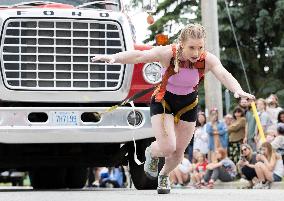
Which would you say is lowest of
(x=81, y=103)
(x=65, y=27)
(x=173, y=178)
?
(x=173, y=178)

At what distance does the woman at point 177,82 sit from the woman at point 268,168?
4.79 metres

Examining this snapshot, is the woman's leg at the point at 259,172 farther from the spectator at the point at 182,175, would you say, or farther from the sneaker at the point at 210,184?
the spectator at the point at 182,175

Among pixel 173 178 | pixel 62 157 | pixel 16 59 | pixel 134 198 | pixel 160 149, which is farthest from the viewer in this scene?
pixel 173 178

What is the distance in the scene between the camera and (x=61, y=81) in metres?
12.0

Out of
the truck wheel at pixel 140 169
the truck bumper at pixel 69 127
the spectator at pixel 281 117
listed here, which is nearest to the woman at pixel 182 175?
the spectator at pixel 281 117

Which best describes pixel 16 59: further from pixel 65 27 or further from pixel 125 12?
pixel 125 12

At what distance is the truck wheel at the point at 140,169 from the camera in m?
12.3

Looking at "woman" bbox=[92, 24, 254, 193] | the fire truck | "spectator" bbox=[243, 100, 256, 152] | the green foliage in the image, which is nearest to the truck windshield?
the fire truck

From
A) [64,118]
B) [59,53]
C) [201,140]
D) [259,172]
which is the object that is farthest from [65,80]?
[201,140]

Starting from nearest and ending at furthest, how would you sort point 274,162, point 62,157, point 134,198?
point 134,198, point 62,157, point 274,162

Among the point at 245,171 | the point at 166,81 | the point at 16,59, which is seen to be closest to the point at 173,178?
the point at 245,171

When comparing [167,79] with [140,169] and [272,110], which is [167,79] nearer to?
[140,169]

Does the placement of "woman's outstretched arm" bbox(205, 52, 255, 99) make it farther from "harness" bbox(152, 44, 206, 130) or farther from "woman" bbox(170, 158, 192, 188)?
"woman" bbox(170, 158, 192, 188)

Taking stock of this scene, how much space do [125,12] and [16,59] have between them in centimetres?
190
